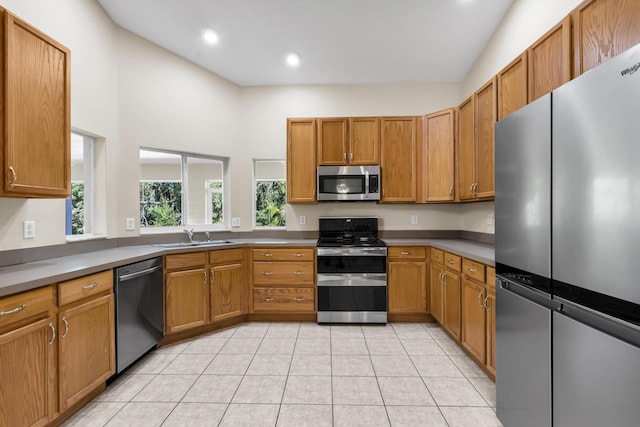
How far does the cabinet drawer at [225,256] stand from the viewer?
126 inches

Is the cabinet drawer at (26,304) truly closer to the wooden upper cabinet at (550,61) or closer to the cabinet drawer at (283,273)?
the cabinet drawer at (283,273)

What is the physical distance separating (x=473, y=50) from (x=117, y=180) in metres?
3.96

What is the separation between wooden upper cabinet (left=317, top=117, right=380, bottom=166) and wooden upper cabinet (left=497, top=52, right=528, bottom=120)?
1.51 m

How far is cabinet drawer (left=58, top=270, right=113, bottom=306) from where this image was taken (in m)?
1.79

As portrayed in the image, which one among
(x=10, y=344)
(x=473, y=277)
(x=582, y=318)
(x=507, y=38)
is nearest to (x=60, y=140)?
(x=10, y=344)

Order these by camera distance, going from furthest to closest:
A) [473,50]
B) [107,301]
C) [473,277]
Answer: [473,50], [473,277], [107,301]

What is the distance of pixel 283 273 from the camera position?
3.51 m

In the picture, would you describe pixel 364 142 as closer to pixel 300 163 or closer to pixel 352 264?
pixel 300 163

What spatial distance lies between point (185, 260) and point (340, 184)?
190cm

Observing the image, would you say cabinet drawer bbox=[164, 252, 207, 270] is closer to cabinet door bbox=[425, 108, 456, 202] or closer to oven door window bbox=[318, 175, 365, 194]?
oven door window bbox=[318, 175, 365, 194]

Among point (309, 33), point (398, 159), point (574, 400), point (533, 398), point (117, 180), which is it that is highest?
point (309, 33)

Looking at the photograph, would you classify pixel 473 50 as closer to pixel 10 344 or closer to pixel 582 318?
pixel 582 318

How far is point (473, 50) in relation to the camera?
3.34 meters

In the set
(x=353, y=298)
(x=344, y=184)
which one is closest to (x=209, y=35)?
(x=344, y=184)
